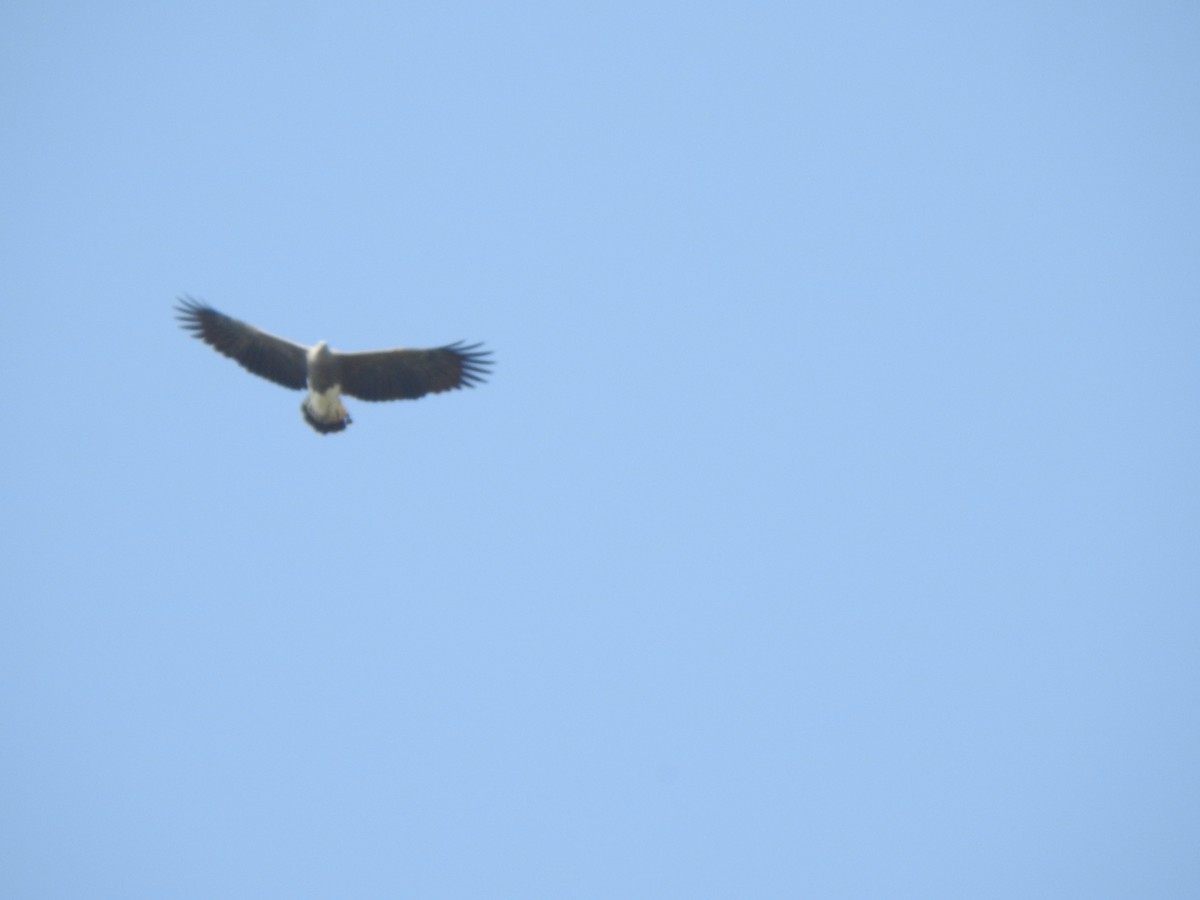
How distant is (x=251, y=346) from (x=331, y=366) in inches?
47.5

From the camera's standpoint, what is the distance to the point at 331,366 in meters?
13.9

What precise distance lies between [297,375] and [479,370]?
221 cm

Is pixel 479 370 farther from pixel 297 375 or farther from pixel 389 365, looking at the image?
pixel 297 375

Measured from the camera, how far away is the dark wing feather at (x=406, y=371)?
13953mm

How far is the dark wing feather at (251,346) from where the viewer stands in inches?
562

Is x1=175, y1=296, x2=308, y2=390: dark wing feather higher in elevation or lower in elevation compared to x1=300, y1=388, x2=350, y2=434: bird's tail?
higher

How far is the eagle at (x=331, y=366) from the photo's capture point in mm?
13797

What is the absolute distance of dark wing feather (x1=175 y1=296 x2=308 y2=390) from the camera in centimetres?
1427

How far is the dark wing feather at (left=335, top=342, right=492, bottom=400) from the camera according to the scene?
14.0m

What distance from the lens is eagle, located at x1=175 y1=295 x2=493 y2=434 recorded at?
1380 cm

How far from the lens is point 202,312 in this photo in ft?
46.8

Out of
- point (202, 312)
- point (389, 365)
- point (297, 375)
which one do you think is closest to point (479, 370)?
point (389, 365)

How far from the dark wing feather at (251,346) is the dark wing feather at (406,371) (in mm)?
625

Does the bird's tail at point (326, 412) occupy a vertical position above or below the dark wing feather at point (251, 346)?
below
